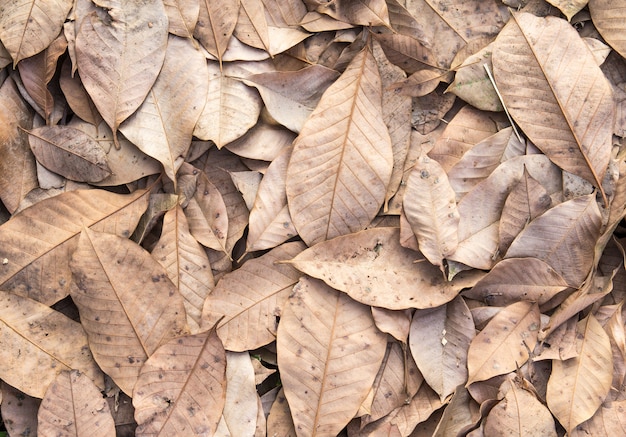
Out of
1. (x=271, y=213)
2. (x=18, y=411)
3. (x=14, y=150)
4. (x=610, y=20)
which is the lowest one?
(x=18, y=411)

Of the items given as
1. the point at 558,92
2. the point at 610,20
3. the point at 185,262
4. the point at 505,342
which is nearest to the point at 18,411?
the point at 185,262

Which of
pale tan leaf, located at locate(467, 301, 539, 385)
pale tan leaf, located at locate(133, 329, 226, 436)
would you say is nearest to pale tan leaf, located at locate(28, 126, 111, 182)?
pale tan leaf, located at locate(133, 329, 226, 436)

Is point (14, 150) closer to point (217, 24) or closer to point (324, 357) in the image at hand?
point (217, 24)

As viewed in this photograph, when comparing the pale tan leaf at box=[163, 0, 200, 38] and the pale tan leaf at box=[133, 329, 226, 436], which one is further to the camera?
the pale tan leaf at box=[163, 0, 200, 38]

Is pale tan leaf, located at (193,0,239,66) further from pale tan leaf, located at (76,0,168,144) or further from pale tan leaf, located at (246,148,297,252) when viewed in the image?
pale tan leaf, located at (246,148,297,252)

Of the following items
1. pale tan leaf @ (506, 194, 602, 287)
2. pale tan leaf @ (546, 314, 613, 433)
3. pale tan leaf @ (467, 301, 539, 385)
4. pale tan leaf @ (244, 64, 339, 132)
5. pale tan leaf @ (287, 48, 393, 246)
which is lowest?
pale tan leaf @ (546, 314, 613, 433)

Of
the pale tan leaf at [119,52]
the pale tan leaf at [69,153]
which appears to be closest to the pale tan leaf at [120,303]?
the pale tan leaf at [69,153]

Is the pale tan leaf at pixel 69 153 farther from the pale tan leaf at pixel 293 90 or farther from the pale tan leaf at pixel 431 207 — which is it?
the pale tan leaf at pixel 431 207
